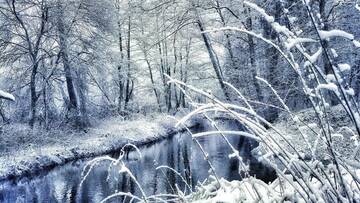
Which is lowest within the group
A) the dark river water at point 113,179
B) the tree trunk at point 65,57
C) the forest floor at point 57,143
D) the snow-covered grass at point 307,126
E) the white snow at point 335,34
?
the dark river water at point 113,179

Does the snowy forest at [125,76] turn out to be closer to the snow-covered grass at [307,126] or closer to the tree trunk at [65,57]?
the tree trunk at [65,57]

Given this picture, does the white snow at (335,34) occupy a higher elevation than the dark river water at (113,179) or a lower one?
higher

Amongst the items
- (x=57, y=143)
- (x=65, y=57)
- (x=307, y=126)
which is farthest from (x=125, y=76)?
(x=307, y=126)

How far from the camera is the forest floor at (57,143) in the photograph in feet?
47.3

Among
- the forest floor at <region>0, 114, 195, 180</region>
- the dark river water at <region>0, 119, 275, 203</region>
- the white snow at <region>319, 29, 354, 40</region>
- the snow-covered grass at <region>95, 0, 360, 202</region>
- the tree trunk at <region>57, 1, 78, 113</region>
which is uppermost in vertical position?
the tree trunk at <region>57, 1, 78, 113</region>

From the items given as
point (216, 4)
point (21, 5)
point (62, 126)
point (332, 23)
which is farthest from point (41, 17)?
point (332, 23)

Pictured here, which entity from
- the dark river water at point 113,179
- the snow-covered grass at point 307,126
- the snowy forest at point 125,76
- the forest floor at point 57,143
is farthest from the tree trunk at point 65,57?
the snow-covered grass at point 307,126

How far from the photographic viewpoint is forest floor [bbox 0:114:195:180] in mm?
14406

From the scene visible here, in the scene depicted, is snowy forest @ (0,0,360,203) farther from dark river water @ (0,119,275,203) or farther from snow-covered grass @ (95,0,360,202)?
snow-covered grass @ (95,0,360,202)

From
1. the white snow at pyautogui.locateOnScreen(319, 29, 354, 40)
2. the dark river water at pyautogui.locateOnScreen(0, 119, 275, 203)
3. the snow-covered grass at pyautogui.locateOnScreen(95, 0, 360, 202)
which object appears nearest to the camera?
the white snow at pyautogui.locateOnScreen(319, 29, 354, 40)

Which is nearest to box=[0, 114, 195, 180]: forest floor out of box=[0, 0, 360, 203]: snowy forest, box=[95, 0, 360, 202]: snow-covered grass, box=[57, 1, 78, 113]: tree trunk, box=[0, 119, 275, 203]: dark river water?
box=[0, 0, 360, 203]: snowy forest

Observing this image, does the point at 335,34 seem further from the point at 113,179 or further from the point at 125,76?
the point at 125,76

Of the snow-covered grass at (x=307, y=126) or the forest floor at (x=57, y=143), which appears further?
the forest floor at (x=57, y=143)

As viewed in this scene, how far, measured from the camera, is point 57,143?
1773 centimetres
